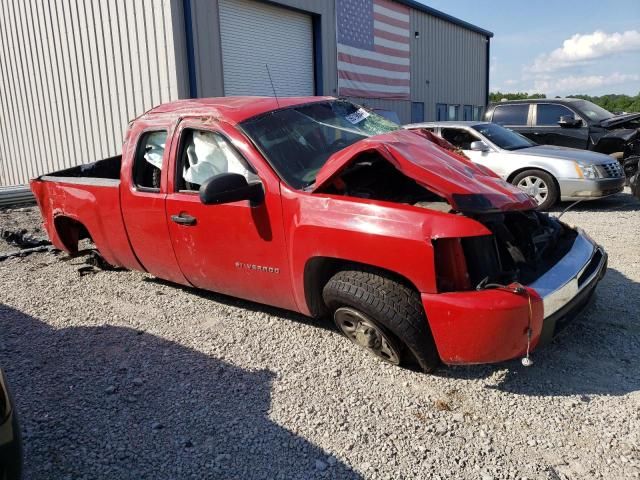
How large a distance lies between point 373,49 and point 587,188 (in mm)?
9787

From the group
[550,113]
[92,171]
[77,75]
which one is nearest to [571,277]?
[92,171]

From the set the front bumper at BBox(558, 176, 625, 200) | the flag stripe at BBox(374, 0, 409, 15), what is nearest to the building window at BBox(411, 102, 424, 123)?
the flag stripe at BBox(374, 0, 409, 15)

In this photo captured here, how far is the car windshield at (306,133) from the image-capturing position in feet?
11.8

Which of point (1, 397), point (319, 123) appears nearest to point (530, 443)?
point (1, 397)

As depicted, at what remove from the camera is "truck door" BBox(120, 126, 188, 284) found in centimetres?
419

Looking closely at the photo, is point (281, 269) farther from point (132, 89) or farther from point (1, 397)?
point (132, 89)

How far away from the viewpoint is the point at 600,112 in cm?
1112

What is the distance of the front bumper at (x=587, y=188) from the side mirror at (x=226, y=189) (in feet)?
20.8

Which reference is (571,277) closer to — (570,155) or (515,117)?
(570,155)

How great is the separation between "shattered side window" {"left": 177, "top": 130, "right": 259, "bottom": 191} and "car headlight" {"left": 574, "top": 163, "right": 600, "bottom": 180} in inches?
248

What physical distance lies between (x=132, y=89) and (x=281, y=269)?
26.7 feet

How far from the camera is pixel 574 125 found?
10.5 m

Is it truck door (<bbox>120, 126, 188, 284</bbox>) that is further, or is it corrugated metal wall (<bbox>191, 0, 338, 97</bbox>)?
corrugated metal wall (<bbox>191, 0, 338, 97</bbox>)

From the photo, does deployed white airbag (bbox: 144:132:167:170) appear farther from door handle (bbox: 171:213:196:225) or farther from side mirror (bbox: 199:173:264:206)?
side mirror (bbox: 199:173:264:206)
